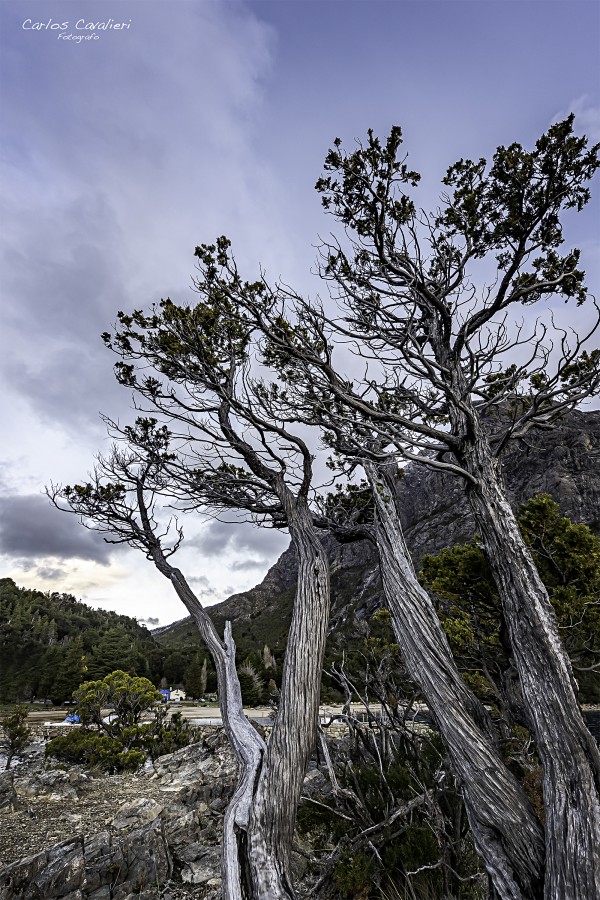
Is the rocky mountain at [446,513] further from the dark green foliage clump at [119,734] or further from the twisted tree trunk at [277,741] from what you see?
the twisted tree trunk at [277,741]

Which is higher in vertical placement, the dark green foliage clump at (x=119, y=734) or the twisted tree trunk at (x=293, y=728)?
the twisted tree trunk at (x=293, y=728)

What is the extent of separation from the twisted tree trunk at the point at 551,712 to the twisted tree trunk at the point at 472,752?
6.5 inches

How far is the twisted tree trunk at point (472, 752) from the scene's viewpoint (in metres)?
2.12

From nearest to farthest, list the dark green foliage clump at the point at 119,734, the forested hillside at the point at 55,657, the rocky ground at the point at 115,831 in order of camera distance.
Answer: the rocky ground at the point at 115,831 → the dark green foliage clump at the point at 119,734 → the forested hillside at the point at 55,657

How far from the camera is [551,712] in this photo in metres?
2.26

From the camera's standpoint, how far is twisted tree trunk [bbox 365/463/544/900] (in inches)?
83.3

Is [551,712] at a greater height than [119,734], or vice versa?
[551,712]

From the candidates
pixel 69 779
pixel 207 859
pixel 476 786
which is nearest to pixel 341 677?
pixel 207 859

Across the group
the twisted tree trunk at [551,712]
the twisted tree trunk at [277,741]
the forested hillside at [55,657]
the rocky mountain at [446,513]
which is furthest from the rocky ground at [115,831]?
the rocky mountain at [446,513]

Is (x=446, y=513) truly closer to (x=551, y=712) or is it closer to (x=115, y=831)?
(x=115, y=831)

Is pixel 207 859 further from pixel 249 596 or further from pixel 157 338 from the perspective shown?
pixel 249 596

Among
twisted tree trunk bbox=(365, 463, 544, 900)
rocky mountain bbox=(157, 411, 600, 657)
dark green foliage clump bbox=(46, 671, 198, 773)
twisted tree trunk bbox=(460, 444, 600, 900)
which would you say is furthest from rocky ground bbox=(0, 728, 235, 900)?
rocky mountain bbox=(157, 411, 600, 657)

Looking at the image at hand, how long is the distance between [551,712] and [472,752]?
20.7 inches

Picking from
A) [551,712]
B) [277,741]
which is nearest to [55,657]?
[277,741]
